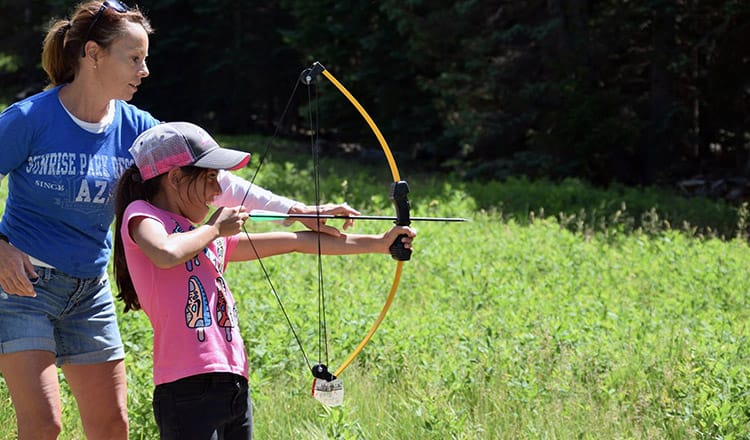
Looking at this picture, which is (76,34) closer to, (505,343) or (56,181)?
(56,181)

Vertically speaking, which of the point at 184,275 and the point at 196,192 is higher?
the point at 196,192

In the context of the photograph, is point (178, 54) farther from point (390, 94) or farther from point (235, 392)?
point (235, 392)

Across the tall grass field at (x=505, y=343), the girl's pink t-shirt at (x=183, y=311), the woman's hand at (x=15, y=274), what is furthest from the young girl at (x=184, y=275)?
the tall grass field at (x=505, y=343)

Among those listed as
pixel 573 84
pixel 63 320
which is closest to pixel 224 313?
pixel 63 320

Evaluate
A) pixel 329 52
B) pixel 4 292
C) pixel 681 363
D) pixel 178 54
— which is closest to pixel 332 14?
pixel 329 52

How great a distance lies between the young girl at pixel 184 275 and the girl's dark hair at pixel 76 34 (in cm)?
43

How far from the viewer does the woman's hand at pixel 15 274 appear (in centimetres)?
306

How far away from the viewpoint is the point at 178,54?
2891cm

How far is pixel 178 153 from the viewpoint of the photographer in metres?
2.97

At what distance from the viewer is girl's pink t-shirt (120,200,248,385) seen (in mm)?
2873

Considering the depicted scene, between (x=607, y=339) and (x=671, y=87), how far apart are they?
41.3ft

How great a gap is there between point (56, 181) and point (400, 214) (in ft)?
3.93

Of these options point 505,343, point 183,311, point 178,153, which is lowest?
point 505,343

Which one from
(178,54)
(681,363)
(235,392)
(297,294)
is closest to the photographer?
(235,392)
